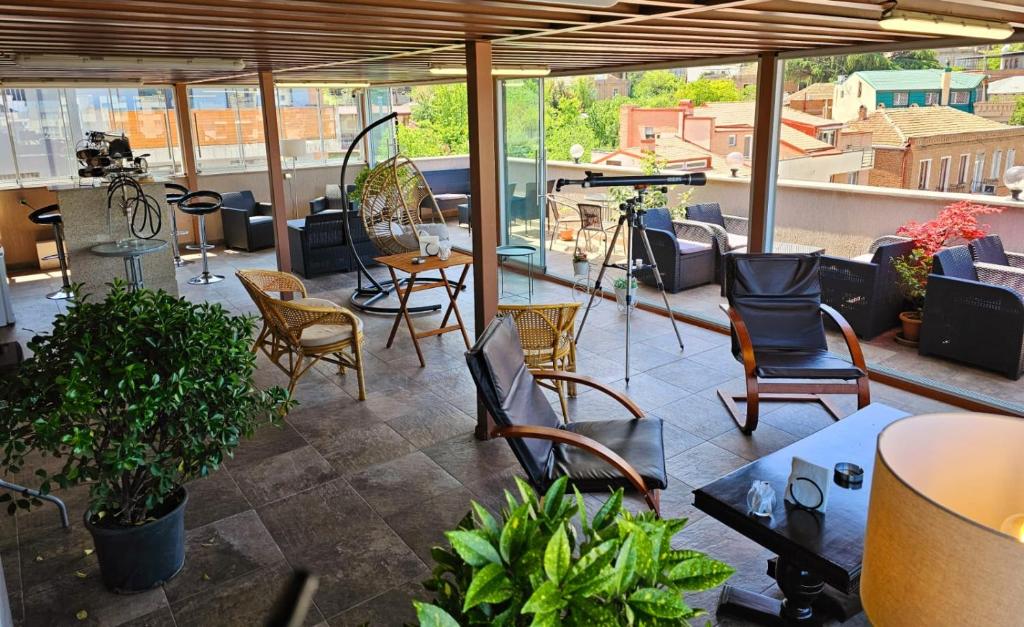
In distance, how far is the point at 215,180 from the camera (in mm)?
10867

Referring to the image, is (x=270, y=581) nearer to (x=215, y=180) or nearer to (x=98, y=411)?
(x=98, y=411)

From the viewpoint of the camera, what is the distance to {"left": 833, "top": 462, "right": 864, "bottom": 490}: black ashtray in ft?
9.46

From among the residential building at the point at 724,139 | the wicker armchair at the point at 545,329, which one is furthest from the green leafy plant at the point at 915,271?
the wicker armchair at the point at 545,329

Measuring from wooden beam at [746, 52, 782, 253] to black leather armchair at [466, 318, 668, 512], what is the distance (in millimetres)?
2799

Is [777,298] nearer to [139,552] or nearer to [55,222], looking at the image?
[139,552]

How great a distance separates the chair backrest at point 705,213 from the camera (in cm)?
788

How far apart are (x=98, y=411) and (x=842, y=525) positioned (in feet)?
8.62

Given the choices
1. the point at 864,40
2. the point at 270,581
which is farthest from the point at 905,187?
the point at 270,581

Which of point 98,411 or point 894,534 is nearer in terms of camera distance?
point 894,534

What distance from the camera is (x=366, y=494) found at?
379 centimetres

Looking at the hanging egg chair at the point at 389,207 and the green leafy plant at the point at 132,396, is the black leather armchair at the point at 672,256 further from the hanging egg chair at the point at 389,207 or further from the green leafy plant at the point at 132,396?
the green leafy plant at the point at 132,396

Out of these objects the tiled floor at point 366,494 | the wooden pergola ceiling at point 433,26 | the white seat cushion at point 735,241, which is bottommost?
the tiled floor at point 366,494

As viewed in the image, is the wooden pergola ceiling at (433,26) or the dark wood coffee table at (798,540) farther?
the wooden pergola ceiling at (433,26)

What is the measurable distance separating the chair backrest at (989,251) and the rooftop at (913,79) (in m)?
1.18
